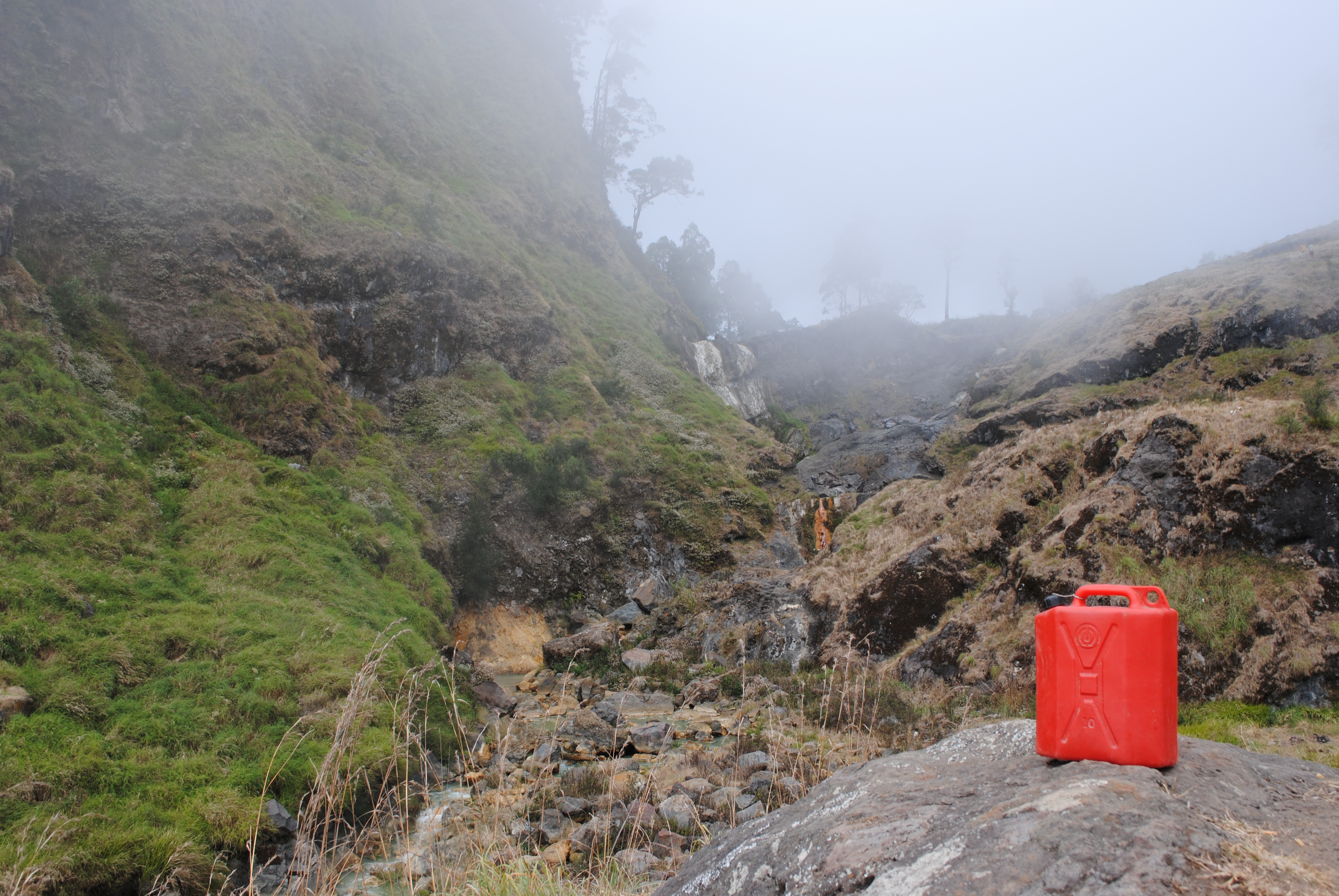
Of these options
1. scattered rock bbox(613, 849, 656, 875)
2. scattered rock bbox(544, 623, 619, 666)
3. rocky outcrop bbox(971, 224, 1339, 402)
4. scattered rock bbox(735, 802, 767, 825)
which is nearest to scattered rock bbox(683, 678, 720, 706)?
scattered rock bbox(544, 623, 619, 666)

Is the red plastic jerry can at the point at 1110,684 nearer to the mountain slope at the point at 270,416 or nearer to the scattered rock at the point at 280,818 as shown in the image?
the mountain slope at the point at 270,416

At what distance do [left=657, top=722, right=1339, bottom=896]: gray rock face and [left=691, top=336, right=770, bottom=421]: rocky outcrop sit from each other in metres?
39.7

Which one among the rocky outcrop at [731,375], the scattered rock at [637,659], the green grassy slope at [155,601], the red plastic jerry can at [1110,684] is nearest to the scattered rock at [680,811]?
the red plastic jerry can at [1110,684]

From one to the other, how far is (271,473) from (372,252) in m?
12.4

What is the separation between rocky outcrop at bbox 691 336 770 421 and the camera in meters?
46.1

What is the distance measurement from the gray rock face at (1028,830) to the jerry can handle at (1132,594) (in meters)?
0.56

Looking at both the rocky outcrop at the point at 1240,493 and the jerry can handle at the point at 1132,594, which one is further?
the rocky outcrop at the point at 1240,493

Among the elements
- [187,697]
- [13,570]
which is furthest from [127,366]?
[187,697]

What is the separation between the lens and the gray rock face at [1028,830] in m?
1.67

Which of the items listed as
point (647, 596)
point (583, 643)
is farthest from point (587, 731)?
point (647, 596)

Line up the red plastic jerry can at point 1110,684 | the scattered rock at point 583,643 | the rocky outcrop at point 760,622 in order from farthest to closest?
1. the scattered rock at point 583,643
2. the rocky outcrop at point 760,622
3. the red plastic jerry can at point 1110,684

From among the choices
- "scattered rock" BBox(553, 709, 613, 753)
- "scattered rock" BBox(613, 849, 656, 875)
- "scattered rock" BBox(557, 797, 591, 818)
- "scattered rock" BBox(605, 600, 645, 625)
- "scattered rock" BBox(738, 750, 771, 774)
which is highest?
"scattered rock" BBox(613, 849, 656, 875)

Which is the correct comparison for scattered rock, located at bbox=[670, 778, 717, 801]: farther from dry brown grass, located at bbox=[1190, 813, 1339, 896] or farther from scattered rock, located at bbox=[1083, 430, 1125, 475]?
scattered rock, located at bbox=[1083, 430, 1125, 475]

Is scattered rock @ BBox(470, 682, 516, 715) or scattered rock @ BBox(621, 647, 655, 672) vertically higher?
scattered rock @ BBox(470, 682, 516, 715)
